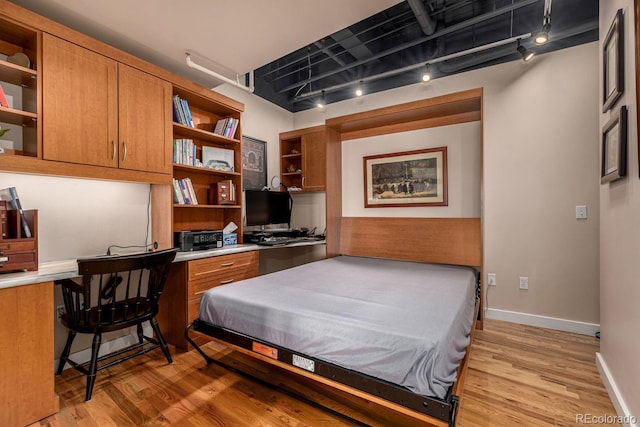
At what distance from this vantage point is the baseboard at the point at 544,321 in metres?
2.71

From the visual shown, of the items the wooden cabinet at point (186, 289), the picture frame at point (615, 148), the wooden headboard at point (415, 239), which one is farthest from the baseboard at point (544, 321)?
the wooden cabinet at point (186, 289)

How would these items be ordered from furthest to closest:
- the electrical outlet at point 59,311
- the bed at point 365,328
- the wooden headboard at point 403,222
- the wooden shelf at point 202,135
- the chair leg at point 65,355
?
the wooden headboard at point 403,222, the wooden shelf at point 202,135, the electrical outlet at point 59,311, the chair leg at point 65,355, the bed at point 365,328

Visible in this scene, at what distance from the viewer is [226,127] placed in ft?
10.3

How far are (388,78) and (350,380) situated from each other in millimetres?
3568

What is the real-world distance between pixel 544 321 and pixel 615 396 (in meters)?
1.32

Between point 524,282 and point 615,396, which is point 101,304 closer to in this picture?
point 615,396

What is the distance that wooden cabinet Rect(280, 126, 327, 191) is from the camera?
4.09 meters

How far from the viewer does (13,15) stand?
1.70 meters

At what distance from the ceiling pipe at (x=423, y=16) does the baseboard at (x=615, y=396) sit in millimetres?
3029

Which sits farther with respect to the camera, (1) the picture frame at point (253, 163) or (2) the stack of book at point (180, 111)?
(1) the picture frame at point (253, 163)

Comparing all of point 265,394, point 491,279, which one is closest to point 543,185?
point 491,279

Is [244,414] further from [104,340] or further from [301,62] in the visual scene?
[301,62]

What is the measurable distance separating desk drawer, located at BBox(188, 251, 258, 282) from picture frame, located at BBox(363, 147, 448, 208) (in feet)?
5.59

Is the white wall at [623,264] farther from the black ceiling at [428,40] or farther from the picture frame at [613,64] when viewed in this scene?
the black ceiling at [428,40]
